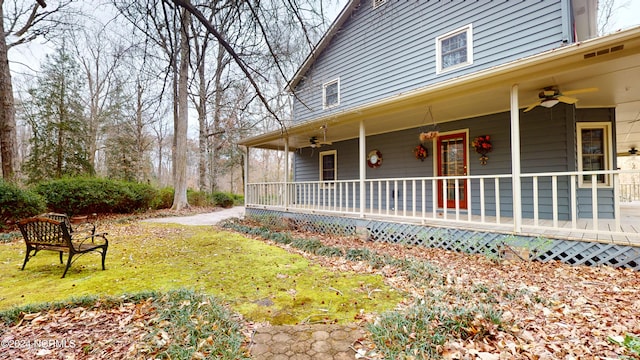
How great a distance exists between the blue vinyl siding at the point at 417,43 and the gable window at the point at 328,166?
1758 millimetres

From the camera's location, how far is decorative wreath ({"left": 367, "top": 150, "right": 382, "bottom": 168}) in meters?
9.13

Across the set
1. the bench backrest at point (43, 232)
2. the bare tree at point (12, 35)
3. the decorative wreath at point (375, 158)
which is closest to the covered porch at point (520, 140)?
the decorative wreath at point (375, 158)

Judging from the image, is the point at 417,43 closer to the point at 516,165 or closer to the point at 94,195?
the point at 516,165

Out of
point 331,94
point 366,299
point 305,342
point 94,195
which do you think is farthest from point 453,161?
point 94,195

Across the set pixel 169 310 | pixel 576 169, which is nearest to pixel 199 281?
pixel 169 310

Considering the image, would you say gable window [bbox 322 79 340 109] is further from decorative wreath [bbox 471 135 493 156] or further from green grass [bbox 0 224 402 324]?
green grass [bbox 0 224 402 324]

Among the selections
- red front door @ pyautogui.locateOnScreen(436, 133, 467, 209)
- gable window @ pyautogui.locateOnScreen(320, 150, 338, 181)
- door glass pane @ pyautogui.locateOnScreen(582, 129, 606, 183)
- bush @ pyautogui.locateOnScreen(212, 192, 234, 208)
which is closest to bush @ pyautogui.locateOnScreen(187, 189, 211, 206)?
bush @ pyautogui.locateOnScreen(212, 192, 234, 208)

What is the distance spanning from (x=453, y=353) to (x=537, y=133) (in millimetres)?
6065

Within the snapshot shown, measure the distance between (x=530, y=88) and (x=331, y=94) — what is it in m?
7.22

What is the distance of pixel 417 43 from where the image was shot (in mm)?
8461

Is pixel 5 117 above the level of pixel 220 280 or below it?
above

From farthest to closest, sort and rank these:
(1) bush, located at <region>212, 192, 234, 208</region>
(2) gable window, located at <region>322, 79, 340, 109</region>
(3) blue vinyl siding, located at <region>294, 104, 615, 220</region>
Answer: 1. (1) bush, located at <region>212, 192, 234, 208</region>
2. (2) gable window, located at <region>322, 79, 340, 109</region>
3. (3) blue vinyl siding, located at <region>294, 104, 615, 220</region>

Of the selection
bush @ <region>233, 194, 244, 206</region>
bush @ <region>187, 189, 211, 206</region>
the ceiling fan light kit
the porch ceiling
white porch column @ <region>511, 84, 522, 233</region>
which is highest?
the porch ceiling

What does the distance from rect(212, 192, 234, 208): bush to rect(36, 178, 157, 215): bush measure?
14.2 feet
